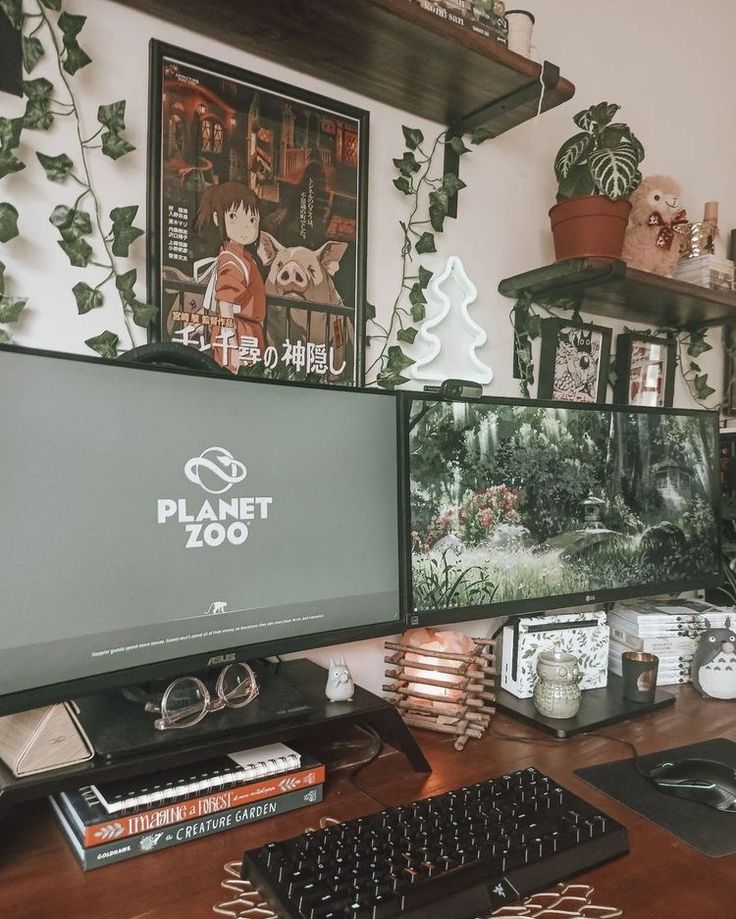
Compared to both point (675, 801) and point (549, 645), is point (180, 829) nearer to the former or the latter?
point (675, 801)

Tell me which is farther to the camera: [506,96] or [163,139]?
[506,96]

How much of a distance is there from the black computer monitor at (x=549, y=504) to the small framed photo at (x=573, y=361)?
8.3 inches

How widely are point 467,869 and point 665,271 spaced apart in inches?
52.8

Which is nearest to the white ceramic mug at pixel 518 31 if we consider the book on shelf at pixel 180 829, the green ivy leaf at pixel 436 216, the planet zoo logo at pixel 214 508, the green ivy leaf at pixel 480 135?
the green ivy leaf at pixel 480 135

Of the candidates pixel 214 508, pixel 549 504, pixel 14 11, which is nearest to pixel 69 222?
pixel 14 11

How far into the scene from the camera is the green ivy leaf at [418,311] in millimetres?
1313

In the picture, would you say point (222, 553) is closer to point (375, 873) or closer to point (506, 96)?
point (375, 873)

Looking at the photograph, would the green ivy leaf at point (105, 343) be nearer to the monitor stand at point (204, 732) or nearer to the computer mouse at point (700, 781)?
the monitor stand at point (204, 732)

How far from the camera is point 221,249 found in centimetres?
109

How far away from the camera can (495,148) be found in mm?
1453

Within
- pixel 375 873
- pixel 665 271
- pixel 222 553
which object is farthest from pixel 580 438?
pixel 375 873

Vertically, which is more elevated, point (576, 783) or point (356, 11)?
point (356, 11)

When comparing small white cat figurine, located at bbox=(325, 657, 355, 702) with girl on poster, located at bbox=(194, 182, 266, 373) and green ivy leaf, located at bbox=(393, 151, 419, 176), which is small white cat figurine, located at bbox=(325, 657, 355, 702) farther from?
green ivy leaf, located at bbox=(393, 151, 419, 176)

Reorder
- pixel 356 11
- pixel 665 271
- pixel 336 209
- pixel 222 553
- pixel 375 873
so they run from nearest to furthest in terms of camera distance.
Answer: pixel 375 873 < pixel 222 553 < pixel 356 11 < pixel 336 209 < pixel 665 271
